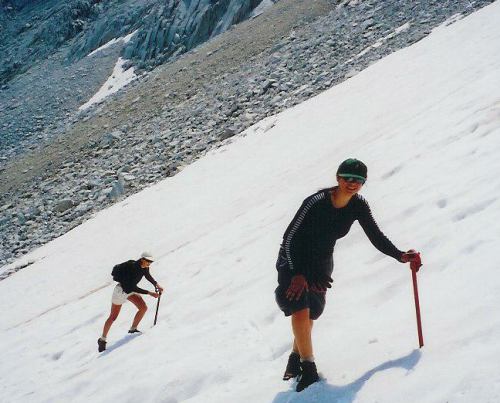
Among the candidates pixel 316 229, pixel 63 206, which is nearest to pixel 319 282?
pixel 316 229

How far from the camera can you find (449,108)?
9531mm

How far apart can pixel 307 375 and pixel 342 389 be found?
29cm

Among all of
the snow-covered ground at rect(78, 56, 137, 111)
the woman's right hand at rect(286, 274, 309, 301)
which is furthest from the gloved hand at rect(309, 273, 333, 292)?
the snow-covered ground at rect(78, 56, 137, 111)

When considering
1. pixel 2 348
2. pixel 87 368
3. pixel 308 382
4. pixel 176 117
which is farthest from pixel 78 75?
pixel 308 382

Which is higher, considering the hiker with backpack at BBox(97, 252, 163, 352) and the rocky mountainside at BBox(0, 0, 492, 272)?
the hiker with backpack at BBox(97, 252, 163, 352)

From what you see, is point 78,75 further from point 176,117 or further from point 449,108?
point 449,108

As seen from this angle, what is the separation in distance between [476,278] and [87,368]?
511 centimetres

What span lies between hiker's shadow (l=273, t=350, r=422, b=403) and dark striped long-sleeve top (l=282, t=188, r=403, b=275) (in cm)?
80

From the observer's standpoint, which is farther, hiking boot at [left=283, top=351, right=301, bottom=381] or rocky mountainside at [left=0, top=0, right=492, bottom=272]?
rocky mountainside at [left=0, top=0, right=492, bottom=272]

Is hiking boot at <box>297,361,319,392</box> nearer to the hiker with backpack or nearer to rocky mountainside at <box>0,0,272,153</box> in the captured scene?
the hiker with backpack

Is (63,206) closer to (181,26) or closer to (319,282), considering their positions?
(319,282)

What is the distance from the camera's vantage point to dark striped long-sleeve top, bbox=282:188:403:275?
11.9 feet

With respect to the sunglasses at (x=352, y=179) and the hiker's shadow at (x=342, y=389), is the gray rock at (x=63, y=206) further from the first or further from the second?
the sunglasses at (x=352, y=179)

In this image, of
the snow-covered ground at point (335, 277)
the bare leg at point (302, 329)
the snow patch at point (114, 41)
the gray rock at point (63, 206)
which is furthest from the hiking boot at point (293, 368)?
the snow patch at point (114, 41)
